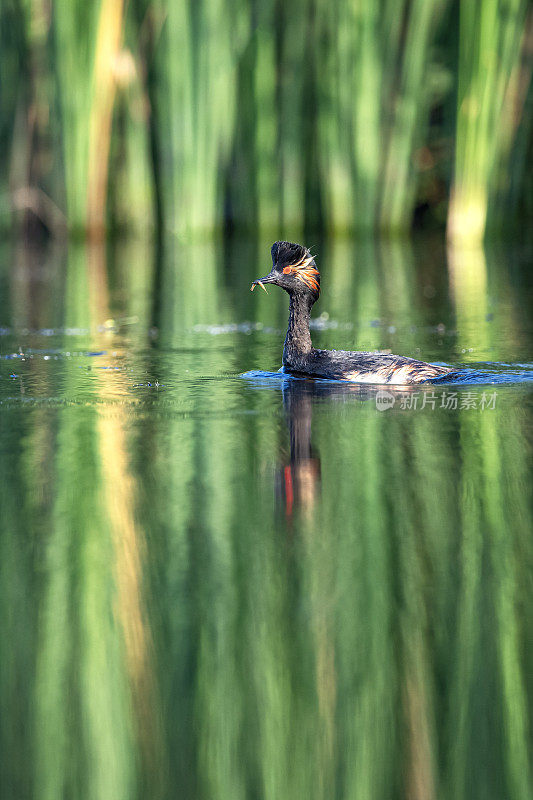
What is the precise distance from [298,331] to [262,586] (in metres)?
3.79

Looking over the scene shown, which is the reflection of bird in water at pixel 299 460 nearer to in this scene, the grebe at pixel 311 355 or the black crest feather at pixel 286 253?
the grebe at pixel 311 355

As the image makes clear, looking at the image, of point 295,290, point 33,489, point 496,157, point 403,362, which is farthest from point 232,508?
point 496,157

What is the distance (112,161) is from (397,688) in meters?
15.8

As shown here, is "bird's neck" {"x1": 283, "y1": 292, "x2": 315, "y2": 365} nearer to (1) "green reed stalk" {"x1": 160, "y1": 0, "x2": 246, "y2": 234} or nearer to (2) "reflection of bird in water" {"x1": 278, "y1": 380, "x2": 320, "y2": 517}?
(2) "reflection of bird in water" {"x1": 278, "y1": 380, "x2": 320, "y2": 517}

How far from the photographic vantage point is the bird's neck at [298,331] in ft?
23.7

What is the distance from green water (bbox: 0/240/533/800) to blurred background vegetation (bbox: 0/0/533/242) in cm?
1013

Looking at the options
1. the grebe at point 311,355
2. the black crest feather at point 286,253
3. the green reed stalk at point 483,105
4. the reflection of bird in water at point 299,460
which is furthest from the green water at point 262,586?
the green reed stalk at point 483,105

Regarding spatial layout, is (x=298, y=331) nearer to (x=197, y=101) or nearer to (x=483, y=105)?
(x=483, y=105)

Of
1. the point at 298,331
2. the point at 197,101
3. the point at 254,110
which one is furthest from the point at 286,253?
the point at 254,110

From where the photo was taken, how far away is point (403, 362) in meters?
6.86

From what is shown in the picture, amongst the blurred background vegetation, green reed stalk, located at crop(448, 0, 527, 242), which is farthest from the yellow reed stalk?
green reed stalk, located at crop(448, 0, 527, 242)

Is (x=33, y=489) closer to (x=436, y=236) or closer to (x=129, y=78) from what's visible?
(x=129, y=78)

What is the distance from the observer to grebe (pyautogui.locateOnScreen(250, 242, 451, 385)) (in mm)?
6859

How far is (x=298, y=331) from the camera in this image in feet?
23.9
